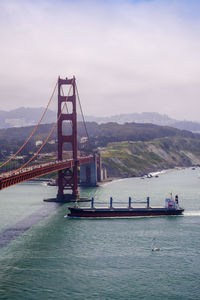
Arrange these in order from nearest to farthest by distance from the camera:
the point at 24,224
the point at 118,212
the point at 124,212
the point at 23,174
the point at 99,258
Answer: the point at 99,258 → the point at 23,174 → the point at 24,224 → the point at 118,212 → the point at 124,212

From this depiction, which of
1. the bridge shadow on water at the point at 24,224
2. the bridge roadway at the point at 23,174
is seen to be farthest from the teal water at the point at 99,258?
the bridge roadway at the point at 23,174

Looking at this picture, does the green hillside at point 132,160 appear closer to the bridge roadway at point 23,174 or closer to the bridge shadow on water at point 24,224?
the bridge roadway at point 23,174

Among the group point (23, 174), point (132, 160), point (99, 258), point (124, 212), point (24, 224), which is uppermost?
point (132, 160)

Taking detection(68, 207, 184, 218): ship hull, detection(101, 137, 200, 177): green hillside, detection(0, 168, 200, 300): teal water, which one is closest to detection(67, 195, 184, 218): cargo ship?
detection(68, 207, 184, 218): ship hull

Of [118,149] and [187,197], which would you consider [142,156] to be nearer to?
[118,149]

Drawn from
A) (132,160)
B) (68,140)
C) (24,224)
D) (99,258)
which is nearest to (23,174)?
(24,224)

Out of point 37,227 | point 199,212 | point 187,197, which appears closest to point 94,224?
point 37,227

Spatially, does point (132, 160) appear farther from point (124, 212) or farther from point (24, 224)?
point (24, 224)
